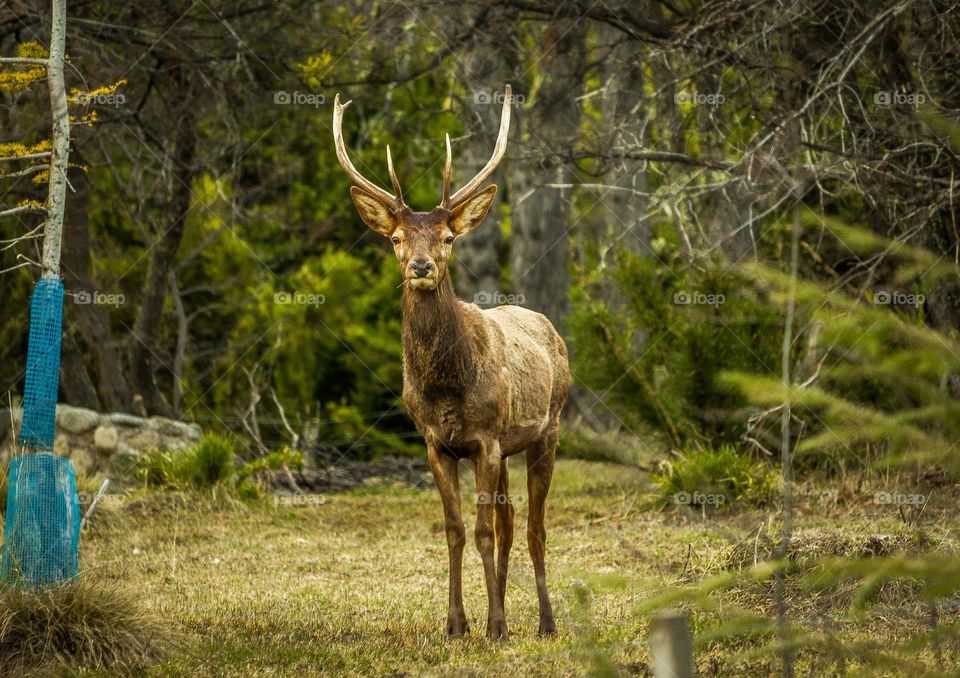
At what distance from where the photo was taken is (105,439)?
42.0 feet

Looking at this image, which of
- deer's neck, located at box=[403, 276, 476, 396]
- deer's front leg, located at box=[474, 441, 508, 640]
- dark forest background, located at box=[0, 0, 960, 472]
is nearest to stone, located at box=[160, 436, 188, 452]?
dark forest background, located at box=[0, 0, 960, 472]

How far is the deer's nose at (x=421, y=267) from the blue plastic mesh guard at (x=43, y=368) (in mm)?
2017

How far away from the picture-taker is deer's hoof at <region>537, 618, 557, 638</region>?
23.2 feet

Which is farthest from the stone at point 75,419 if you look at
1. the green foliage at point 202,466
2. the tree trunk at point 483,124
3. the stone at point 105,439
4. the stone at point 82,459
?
the tree trunk at point 483,124

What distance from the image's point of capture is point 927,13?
1037cm

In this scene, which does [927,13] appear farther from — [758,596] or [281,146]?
[281,146]

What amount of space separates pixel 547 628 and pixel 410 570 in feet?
8.28

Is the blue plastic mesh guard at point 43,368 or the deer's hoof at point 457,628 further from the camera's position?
the deer's hoof at point 457,628

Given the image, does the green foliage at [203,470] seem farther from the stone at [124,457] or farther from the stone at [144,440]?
the stone at [144,440]

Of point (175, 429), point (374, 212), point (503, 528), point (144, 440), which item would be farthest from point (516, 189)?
point (503, 528)

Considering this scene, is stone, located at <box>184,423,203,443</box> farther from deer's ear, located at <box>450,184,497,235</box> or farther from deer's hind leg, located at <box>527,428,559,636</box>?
deer's ear, located at <box>450,184,497,235</box>

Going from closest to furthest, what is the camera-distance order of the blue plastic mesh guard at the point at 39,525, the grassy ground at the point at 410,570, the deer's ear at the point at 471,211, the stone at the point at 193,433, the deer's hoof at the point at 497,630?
the grassy ground at the point at 410,570 < the blue plastic mesh guard at the point at 39,525 < the deer's hoof at the point at 497,630 < the deer's ear at the point at 471,211 < the stone at the point at 193,433

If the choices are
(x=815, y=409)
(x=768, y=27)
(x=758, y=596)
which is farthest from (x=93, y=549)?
(x=768, y=27)

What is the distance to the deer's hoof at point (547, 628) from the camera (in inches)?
278
